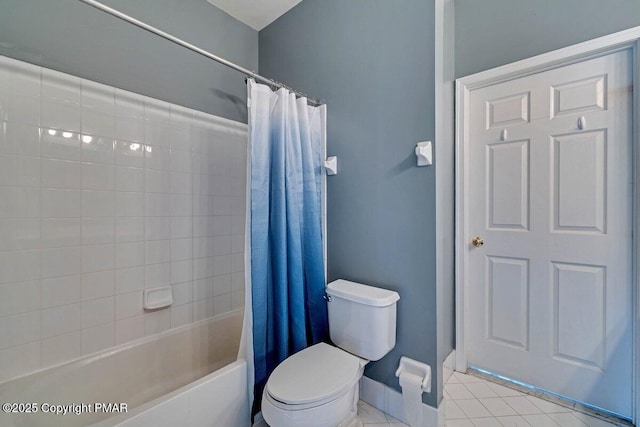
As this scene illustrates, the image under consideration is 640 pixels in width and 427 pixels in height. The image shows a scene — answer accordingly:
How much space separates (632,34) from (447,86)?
2.59 ft

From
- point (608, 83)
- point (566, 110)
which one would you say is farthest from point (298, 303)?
point (608, 83)

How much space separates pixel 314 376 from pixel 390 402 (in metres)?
0.61

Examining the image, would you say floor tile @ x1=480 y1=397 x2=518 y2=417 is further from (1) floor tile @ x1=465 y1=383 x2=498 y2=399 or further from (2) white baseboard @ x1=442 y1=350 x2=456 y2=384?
(2) white baseboard @ x1=442 y1=350 x2=456 y2=384

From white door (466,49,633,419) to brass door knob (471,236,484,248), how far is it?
3 centimetres

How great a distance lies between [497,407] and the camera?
4.67ft

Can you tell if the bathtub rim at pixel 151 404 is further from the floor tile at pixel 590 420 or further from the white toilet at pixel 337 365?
the floor tile at pixel 590 420

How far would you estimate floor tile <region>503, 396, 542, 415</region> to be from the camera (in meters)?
1.39

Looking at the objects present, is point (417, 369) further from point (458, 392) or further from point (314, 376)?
point (314, 376)

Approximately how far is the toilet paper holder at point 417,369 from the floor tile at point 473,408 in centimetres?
33

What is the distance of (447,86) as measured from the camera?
1.64m

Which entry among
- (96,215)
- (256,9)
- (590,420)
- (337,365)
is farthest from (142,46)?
(590,420)

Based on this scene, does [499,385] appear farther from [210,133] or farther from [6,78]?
[6,78]

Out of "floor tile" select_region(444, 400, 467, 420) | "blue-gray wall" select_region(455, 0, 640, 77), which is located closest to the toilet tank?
"floor tile" select_region(444, 400, 467, 420)
